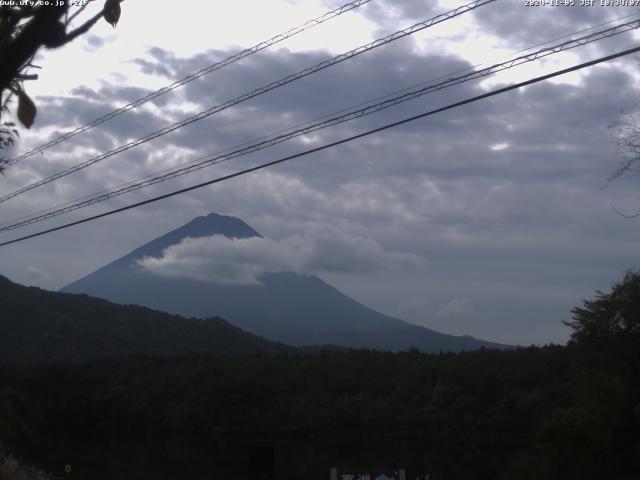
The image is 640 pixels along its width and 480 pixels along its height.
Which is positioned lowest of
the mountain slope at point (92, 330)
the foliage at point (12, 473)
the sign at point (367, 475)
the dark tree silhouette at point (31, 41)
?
the foliage at point (12, 473)

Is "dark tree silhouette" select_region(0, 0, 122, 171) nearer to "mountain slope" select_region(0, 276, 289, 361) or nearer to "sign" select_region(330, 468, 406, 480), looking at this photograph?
"sign" select_region(330, 468, 406, 480)

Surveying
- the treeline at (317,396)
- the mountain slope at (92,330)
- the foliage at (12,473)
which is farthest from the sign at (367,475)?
the mountain slope at (92,330)

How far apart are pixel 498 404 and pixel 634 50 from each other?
5459 cm

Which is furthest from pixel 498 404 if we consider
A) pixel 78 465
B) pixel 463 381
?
pixel 78 465

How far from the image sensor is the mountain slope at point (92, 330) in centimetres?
8988

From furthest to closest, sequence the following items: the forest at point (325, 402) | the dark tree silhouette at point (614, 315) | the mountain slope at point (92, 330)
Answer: the mountain slope at point (92, 330) < the forest at point (325, 402) < the dark tree silhouette at point (614, 315)

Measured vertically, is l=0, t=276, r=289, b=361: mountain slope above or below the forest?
above

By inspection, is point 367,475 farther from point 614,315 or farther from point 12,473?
point 614,315

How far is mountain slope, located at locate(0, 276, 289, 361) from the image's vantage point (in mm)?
89875

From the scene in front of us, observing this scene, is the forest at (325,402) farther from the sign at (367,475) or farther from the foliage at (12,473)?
the sign at (367,475)

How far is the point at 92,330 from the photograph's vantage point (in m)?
97.8

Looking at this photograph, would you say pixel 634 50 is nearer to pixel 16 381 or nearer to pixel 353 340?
pixel 16 381

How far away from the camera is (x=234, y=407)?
228ft

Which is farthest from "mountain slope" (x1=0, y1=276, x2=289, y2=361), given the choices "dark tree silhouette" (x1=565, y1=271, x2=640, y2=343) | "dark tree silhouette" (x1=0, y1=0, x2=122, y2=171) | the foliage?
"dark tree silhouette" (x1=0, y1=0, x2=122, y2=171)
